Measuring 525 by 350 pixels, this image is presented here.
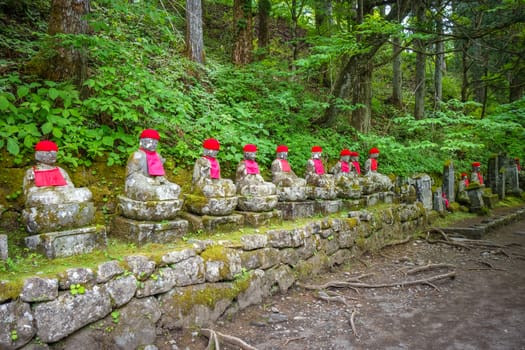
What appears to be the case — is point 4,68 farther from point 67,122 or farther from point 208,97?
point 208,97

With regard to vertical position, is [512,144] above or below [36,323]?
above

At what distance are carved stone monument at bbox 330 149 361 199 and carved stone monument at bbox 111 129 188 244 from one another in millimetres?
3473

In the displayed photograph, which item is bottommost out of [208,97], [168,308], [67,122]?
[168,308]

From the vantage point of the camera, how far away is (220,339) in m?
3.26

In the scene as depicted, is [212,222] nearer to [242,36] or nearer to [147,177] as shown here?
[147,177]

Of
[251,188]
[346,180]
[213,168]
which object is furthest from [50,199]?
[346,180]

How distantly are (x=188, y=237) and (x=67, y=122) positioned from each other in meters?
2.16

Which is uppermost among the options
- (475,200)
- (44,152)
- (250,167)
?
(44,152)

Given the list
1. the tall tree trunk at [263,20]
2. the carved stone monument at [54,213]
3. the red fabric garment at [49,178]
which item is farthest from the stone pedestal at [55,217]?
the tall tree trunk at [263,20]

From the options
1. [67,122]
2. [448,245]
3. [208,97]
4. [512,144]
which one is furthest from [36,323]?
[512,144]

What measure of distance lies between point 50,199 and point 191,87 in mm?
4386

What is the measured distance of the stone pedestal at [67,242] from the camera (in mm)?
2945

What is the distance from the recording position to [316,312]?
13.5ft

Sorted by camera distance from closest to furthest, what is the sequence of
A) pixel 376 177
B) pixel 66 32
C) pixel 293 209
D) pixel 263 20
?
1. pixel 66 32
2. pixel 293 209
3. pixel 376 177
4. pixel 263 20
